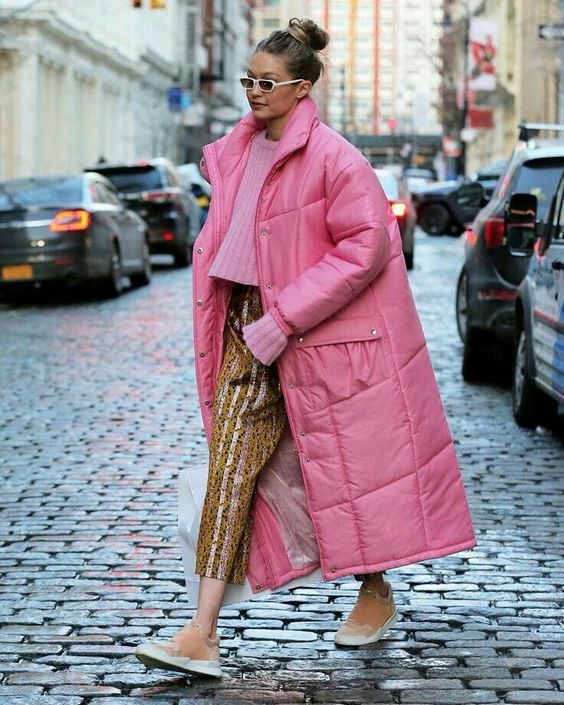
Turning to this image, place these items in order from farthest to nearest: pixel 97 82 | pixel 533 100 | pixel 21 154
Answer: pixel 533 100
pixel 97 82
pixel 21 154

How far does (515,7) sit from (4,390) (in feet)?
188

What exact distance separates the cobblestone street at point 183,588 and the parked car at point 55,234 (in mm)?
7526

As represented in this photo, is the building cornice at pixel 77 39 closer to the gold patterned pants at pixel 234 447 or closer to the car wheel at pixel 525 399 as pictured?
the car wheel at pixel 525 399

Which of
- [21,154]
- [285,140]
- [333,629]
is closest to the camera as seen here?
[285,140]

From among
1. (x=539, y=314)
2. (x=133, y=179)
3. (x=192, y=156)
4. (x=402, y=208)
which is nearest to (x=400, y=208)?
(x=402, y=208)

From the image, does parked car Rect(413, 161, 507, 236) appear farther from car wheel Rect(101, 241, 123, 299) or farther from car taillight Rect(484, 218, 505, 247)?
car taillight Rect(484, 218, 505, 247)

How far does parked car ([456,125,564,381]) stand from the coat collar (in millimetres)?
7007

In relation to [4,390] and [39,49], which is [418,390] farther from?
[39,49]

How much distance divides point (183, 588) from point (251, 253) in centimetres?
158

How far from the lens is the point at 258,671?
4.66m

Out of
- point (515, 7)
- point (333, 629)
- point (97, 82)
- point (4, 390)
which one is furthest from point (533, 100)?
point (333, 629)

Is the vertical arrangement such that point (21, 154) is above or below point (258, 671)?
above

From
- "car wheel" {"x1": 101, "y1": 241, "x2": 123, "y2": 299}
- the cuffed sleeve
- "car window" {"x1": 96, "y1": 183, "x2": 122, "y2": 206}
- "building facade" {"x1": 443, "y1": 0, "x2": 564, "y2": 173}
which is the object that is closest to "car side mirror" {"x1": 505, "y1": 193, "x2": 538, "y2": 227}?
the cuffed sleeve

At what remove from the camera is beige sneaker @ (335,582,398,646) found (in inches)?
194
